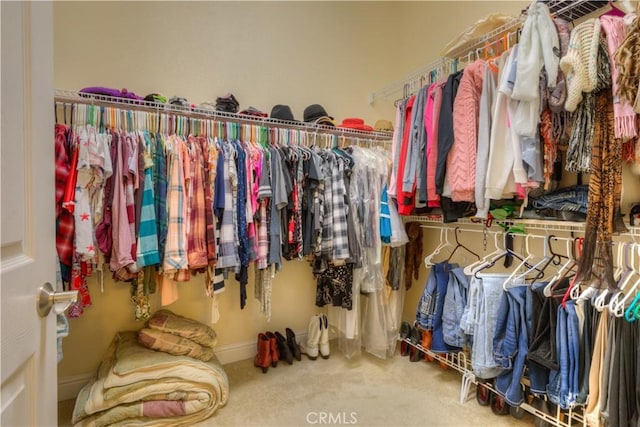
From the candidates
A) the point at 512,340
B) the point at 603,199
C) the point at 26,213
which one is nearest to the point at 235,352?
the point at 512,340

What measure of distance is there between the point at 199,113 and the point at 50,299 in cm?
147

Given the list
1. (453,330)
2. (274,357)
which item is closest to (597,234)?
(453,330)

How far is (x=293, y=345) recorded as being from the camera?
2340 millimetres

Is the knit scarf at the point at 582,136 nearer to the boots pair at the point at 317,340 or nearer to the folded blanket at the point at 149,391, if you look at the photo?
the boots pair at the point at 317,340

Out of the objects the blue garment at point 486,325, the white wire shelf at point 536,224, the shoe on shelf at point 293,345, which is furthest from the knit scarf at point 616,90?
the shoe on shelf at point 293,345

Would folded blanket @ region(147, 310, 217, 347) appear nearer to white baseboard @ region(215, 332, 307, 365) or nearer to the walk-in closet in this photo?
the walk-in closet

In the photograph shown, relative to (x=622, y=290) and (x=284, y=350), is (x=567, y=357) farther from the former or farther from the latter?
(x=284, y=350)

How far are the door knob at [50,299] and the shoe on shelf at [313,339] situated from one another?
191 centimetres

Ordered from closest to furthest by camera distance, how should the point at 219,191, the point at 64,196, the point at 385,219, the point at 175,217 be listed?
the point at 64,196 < the point at 175,217 < the point at 219,191 < the point at 385,219

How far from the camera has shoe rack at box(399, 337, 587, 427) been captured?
1.46 metres

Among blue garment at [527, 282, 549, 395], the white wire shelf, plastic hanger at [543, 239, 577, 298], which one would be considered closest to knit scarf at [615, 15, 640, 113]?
the white wire shelf

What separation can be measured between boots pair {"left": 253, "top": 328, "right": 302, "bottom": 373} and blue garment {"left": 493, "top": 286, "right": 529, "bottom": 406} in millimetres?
1328

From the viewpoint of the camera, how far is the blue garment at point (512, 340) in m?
1.51

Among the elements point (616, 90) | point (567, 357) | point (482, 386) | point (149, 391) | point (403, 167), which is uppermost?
point (616, 90)
